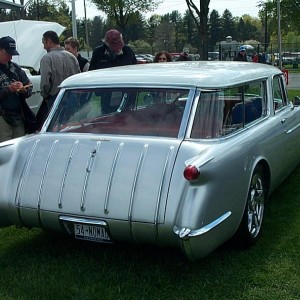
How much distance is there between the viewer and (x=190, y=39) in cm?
8875

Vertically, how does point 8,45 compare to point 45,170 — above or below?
above

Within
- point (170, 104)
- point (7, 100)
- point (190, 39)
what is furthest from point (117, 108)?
point (190, 39)

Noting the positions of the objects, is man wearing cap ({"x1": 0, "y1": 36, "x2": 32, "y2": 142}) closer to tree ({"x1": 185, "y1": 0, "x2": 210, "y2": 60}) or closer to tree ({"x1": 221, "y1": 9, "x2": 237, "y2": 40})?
tree ({"x1": 185, "y1": 0, "x2": 210, "y2": 60})

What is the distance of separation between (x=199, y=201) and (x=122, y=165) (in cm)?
63

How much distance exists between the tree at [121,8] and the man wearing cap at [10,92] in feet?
125

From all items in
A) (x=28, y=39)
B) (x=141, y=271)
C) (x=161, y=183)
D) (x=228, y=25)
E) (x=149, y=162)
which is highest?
(x=228, y=25)

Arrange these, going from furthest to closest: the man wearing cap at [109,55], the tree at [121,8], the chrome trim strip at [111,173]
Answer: the tree at [121,8], the man wearing cap at [109,55], the chrome trim strip at [111,173]

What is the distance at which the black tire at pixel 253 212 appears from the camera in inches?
161

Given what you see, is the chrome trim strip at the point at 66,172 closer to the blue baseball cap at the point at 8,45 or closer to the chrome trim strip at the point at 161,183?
the chrome trim strip at the point at 161,183

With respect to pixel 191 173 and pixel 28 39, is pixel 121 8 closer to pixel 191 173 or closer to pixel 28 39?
pixel 28 39

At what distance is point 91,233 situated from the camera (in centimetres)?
370

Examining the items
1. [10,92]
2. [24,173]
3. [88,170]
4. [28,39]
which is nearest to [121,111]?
[88,170]

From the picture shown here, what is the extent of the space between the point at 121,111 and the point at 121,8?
4092 centimetres

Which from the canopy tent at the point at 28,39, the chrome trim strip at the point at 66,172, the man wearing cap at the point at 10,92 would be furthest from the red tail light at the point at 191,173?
the canopy tent at the point at 28,39
